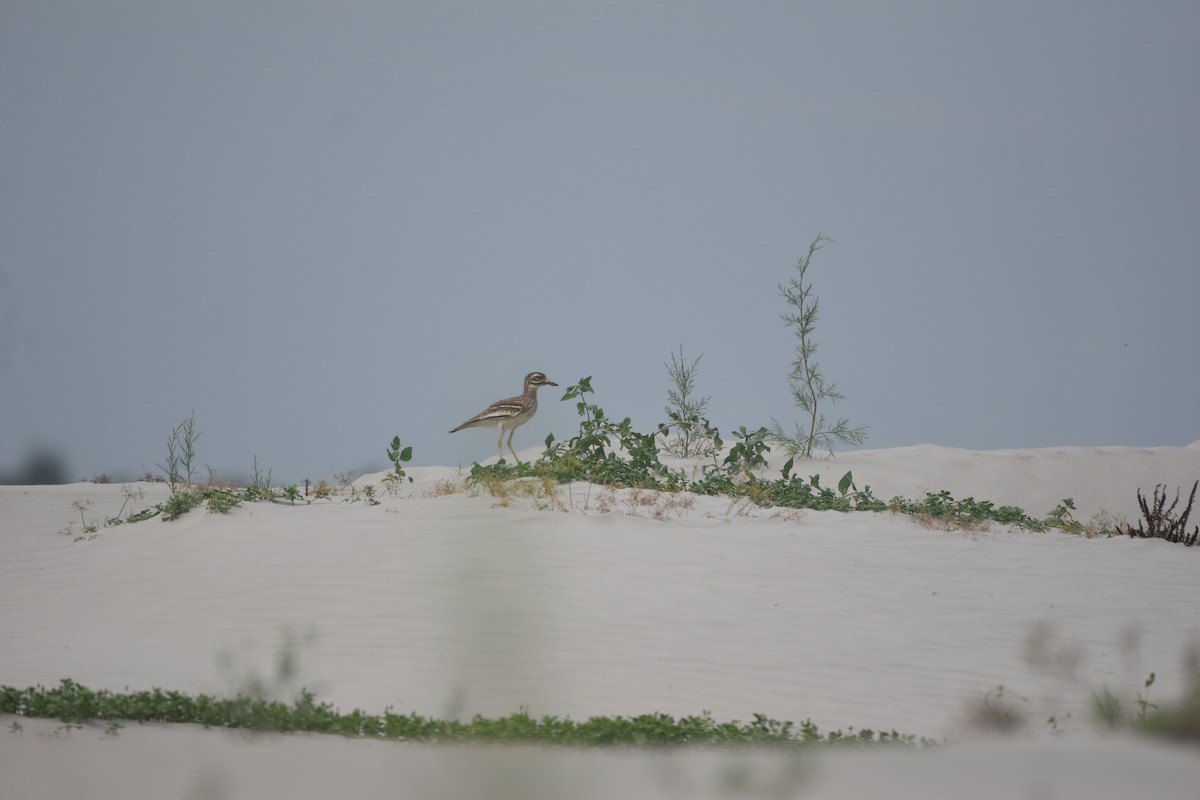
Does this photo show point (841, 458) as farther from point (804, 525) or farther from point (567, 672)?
point (567, 672)

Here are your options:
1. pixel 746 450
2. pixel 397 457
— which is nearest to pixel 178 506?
pixel 397 457

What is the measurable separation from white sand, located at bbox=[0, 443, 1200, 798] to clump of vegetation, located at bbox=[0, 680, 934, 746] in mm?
197

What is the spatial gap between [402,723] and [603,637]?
2259mm

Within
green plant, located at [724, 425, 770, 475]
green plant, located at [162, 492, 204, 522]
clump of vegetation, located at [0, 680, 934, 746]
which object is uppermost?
green plant, located at [724, 425, 770, 475]

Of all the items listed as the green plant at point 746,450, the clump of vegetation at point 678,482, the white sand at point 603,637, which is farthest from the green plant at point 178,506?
the green plant at point 746,450

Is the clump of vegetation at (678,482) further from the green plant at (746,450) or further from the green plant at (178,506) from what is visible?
the green plant at (178,506)

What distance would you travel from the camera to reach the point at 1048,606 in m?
8.97

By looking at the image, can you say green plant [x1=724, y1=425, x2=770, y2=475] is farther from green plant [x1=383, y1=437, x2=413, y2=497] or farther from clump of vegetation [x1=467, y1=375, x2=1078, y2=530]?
green plant [x1=383, y1=437, x2=413, y2=497]

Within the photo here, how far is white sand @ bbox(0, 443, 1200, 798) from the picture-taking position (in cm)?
475

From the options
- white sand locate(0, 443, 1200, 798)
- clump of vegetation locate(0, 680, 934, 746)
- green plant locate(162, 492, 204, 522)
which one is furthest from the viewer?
green plant locate(162, 492, 204, 522)

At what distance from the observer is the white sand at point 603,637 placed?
4.75 metres

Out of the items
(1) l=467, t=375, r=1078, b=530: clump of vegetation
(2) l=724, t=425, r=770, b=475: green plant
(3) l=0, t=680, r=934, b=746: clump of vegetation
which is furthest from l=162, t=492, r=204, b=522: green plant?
(2) l=724, t=425, r=770, b=475: green plant

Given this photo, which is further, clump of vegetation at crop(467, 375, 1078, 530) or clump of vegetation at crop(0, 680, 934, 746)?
clump of vegetation at crop(467, 375, 1078, 530)

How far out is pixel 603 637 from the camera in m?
7.99
